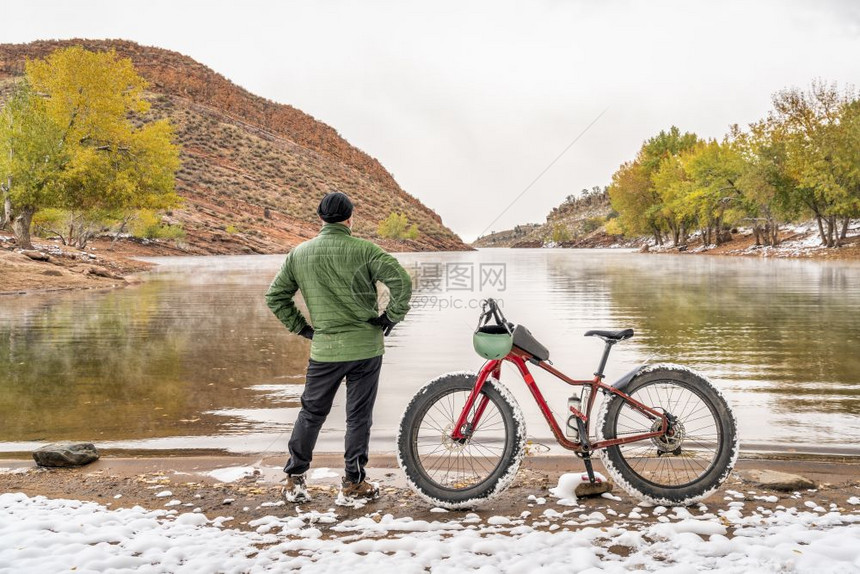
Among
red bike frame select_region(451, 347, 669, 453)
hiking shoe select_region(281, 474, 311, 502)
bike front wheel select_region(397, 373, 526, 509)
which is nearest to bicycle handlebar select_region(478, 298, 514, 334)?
red bike frame select_region(451, 347, 669, 453)

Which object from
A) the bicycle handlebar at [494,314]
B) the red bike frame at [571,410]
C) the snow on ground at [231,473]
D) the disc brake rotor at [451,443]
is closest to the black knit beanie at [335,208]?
the bicycle handlebar at [494,314]

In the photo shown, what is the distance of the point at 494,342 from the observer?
4395 mm

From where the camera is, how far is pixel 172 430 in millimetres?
6211

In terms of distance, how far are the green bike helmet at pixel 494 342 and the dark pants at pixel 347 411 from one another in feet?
2.37

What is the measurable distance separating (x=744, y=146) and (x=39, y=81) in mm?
53955

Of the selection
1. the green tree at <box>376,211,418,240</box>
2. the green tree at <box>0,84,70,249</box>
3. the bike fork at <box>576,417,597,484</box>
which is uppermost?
the green tree at <box>376,211,418,240</box>

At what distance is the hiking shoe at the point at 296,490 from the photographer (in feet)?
14.4

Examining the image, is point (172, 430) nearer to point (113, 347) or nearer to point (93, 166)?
point (113, 347)

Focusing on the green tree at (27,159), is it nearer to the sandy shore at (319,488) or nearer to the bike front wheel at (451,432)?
the sandy shore at (319,488)

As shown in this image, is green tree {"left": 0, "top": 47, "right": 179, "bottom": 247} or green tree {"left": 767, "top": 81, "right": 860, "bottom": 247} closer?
green tree {"left": 0, "top": 47, "right": 179, "bottom": 247}

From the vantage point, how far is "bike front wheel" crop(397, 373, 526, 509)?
14.1 ft

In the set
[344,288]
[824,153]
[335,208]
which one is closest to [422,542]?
[344,288]

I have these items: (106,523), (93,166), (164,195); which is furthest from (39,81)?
(106,523)

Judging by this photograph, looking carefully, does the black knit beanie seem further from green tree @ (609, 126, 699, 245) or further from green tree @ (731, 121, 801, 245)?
green tree @ (609, 126, 699, 245)
